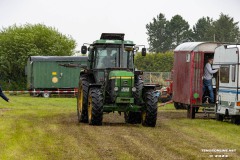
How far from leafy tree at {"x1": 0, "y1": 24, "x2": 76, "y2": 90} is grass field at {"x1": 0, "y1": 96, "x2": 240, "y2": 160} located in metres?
40.0

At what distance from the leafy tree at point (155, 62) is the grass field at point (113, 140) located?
58.2 meters

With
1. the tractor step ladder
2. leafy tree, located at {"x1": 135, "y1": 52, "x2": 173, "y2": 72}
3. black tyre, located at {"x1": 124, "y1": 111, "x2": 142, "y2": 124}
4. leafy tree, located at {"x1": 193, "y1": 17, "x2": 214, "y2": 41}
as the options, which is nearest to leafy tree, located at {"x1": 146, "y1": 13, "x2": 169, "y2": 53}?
leafy tree, located at {"x1": 193, "y1": 17, "x2": 214, "y2": 41}

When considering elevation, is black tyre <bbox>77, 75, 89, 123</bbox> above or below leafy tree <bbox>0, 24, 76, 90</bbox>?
below

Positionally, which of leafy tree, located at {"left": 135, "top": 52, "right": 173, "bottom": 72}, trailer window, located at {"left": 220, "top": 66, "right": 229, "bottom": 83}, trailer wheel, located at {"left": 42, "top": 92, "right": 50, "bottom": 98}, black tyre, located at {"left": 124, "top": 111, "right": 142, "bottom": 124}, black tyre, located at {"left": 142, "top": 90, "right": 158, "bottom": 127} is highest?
leafy tree, located at {"left": 135, "top": 52, "right": 173, "bottom": 72}

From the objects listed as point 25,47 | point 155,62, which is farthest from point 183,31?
point 25,47

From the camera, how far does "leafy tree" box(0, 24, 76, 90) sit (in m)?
63.2

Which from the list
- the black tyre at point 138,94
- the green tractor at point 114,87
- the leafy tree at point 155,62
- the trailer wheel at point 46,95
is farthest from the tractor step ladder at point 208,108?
the leafy tree at point 155,62

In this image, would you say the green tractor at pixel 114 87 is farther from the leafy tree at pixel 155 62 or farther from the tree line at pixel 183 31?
the tree line at pixel 183 31

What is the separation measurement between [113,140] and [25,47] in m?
47.5

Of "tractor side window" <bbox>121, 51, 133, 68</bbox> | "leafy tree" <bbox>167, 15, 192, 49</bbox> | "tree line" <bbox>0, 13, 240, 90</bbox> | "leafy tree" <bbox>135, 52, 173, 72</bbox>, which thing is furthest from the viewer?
"leafy tree" <bbox>167, 15, 192, 49</bbox>

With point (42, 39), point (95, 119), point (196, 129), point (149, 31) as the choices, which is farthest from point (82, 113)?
point (149, 31)

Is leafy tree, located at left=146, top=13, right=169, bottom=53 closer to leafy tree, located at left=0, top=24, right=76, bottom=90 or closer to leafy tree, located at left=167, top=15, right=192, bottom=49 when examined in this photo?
leafy tree, located at left=167, top=15, right=192, bottom=49

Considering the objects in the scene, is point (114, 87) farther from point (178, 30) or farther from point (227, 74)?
point (178, 30)

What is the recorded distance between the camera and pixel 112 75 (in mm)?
22062
